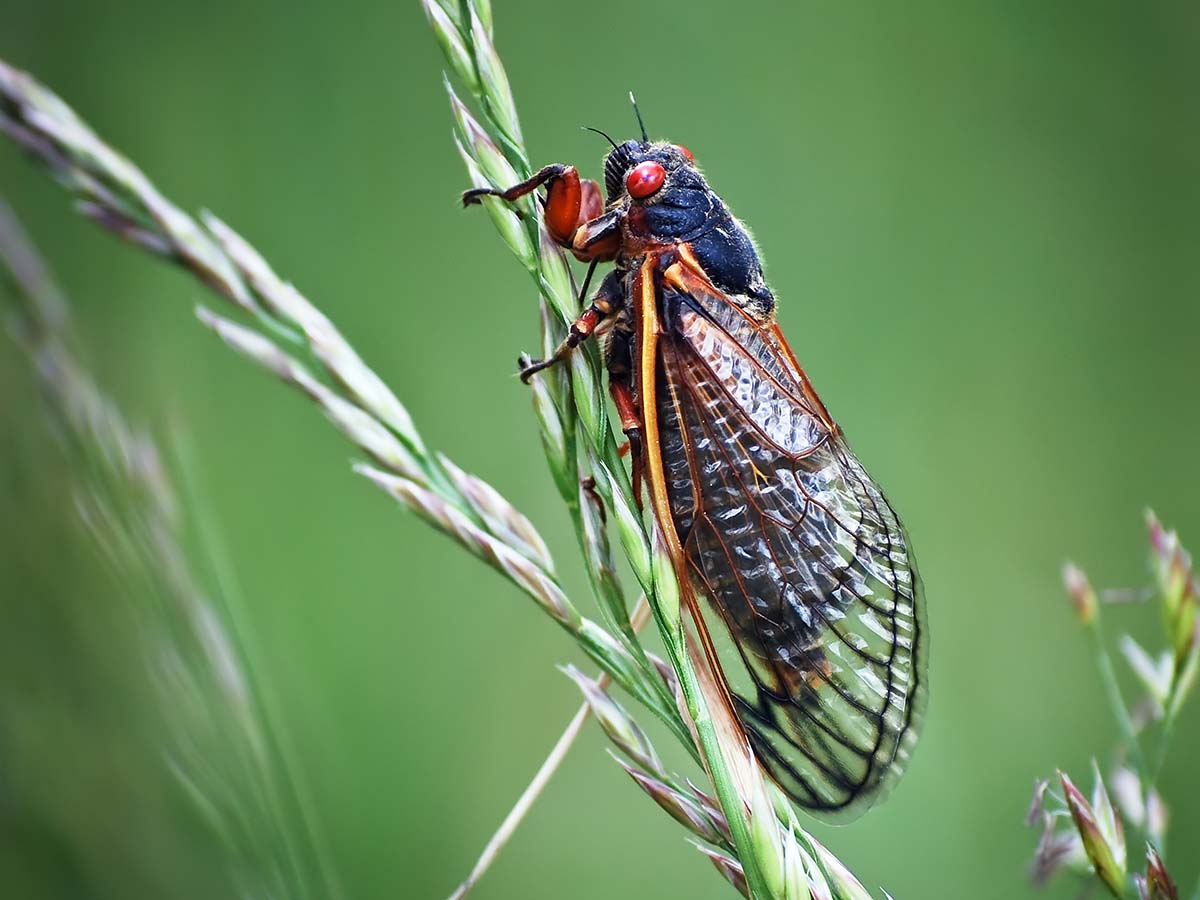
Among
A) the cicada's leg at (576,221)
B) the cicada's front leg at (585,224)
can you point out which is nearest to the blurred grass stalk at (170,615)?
the cicada's front leg at (585,224)

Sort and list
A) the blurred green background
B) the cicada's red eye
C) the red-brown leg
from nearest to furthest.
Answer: the red-brown leg → the cicada's red eye → the blurred green background

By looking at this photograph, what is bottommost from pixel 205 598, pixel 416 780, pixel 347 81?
pixel 416 780

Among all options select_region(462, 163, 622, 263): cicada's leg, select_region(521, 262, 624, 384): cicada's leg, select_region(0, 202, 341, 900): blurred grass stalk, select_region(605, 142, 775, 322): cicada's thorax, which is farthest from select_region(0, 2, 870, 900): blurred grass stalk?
select_region(605, 142, 775, 322): cicada's thorax

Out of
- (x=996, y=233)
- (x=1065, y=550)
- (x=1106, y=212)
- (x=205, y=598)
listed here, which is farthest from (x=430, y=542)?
(x=1106, y=212)

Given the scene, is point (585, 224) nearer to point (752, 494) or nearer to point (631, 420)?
point (631, 420)

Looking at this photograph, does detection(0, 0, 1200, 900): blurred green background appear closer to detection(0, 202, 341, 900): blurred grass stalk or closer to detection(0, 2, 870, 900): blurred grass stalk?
detection(0, 202, 341, 900): blurred grass stalk

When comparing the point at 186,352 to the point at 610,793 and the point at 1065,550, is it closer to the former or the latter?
the point at 610,793

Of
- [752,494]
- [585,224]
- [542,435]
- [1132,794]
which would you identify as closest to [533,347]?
[585,224]

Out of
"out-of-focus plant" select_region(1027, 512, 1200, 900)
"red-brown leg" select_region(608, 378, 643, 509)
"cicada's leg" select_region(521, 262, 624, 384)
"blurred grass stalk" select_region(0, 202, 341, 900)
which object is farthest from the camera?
"red-brown leg" select_region(608, 378, 643, 509)
